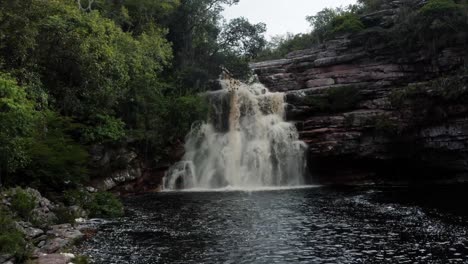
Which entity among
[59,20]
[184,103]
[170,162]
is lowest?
[170,162]

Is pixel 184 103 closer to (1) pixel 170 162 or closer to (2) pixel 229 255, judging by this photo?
(1) pixel 170 162

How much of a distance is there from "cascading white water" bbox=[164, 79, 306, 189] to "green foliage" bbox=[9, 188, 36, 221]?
604 inches

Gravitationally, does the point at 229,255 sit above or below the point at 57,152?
below

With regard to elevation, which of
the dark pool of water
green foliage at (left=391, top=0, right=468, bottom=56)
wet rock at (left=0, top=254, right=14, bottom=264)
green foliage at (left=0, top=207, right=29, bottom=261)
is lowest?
the dark pool of water

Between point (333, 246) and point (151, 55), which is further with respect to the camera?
point (151, 55)

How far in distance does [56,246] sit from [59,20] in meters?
13.8

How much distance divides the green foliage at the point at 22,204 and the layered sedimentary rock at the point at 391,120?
20206 mm

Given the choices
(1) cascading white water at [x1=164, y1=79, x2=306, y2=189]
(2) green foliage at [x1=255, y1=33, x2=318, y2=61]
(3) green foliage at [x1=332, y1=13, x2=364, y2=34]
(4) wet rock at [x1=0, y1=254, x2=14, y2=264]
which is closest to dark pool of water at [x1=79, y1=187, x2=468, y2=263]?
(4) wet rock at [x1=0, y1=254, x2=14, y2=264]

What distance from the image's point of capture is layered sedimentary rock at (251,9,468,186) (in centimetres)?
2905

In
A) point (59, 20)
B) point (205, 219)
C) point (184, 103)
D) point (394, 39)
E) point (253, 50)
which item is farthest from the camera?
point (253, 50)

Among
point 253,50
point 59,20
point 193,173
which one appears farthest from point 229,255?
point 253,50

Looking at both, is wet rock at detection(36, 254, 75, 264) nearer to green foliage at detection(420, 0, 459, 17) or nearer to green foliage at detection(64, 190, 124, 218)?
green foliage at detection(64, 190, 124, 218)

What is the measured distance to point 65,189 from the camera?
20.8 m

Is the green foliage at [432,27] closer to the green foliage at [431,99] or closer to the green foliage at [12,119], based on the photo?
the green foliage at [431,99]
